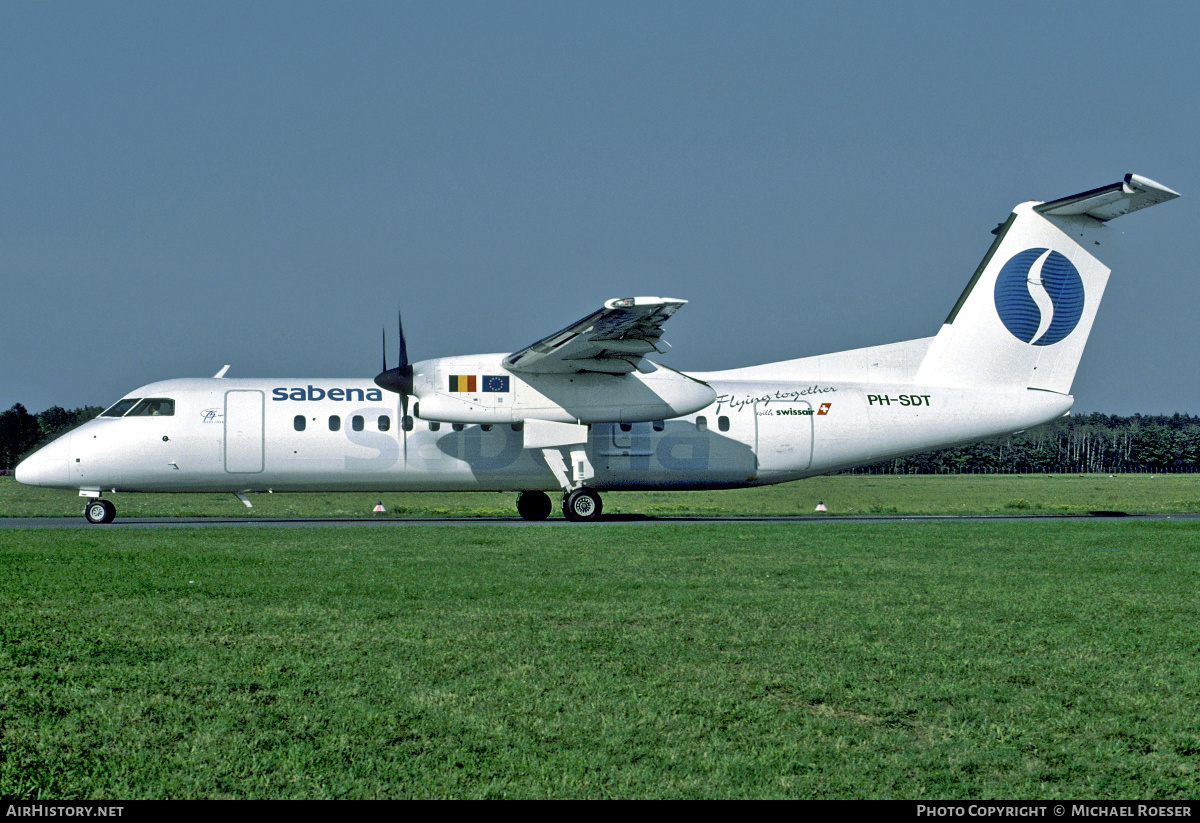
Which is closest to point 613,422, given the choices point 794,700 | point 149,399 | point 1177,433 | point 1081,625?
point 149,399

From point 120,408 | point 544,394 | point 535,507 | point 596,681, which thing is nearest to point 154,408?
point 120,408

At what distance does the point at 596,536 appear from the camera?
57.4 ft

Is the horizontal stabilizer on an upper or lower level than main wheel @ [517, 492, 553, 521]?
upper

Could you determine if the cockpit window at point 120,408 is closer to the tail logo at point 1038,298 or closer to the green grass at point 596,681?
the green grass at point 596,681

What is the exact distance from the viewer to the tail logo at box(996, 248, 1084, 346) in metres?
23.1

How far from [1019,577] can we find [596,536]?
25.2 feet

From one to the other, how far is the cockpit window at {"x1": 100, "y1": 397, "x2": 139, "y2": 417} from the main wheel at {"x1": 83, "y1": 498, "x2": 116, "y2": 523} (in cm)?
197

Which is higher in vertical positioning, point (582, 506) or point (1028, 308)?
point (1028, 308)

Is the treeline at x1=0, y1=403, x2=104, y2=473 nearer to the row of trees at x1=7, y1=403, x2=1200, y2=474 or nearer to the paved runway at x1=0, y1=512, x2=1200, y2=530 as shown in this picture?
the row of trees at x1=7, y1=403, x2=1200, y2=474

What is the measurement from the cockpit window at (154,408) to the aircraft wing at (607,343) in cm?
777

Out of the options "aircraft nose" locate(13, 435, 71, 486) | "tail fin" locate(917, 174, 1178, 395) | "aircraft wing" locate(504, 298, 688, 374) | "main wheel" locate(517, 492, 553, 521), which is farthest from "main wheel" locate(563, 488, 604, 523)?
"aircraft nose" locate(13, 435, 71, 486)

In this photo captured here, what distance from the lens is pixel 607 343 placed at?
815 inches

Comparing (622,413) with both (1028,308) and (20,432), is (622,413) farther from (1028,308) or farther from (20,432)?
(20,432)

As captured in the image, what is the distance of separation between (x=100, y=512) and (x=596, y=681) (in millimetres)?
19295
